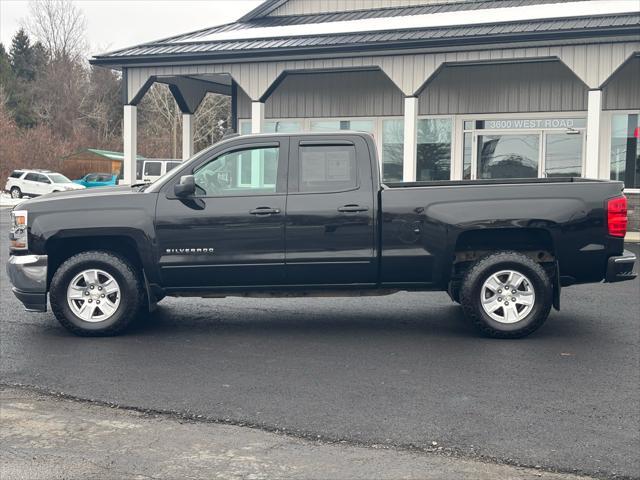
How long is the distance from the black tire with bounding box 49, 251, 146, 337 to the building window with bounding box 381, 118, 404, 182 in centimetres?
1499

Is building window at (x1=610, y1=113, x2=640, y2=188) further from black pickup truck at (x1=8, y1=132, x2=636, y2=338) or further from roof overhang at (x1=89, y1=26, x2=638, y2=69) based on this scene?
black pickup truck at (x1=8, y1=132, x2=636, y2=338)

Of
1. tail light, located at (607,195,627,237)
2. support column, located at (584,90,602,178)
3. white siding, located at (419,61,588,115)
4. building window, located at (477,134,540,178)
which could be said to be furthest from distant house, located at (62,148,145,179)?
tail light, located at (607,195,627,237)

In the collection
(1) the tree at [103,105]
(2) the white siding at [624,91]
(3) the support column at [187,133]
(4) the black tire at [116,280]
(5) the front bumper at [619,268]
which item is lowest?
(4) the black tire at [116,280]

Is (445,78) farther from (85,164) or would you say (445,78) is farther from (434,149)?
(85,164)

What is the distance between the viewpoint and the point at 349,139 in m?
8.15

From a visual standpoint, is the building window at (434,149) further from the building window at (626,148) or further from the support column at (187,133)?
the support column at (187,133)

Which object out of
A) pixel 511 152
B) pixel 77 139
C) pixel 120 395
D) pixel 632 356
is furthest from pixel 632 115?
pixel 77 139

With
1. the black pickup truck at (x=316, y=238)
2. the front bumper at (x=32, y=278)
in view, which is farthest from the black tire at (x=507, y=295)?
the front bumper at (x=32, y=278)

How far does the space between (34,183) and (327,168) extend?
35936 millimetres

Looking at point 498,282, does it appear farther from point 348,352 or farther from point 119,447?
point 119,447

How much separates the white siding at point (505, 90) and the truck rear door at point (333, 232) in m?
13.8

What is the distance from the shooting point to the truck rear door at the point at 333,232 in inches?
308

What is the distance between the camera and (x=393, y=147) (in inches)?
889

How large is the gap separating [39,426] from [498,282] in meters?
4.31
